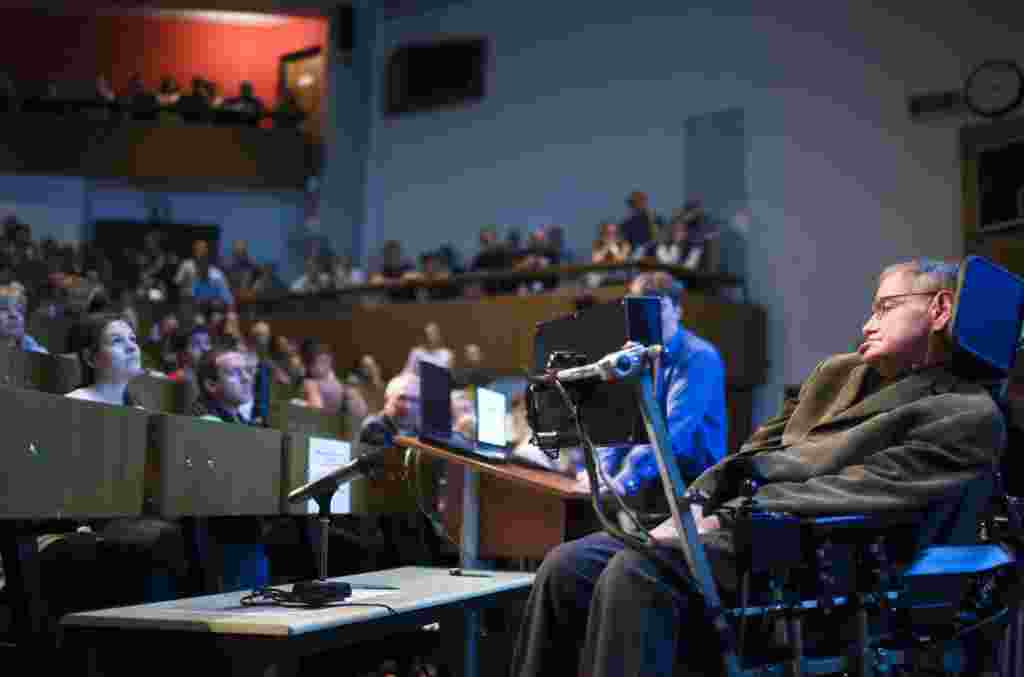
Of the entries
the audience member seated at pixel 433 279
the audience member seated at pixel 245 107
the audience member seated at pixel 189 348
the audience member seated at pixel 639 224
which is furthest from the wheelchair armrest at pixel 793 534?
the audience member seated at pixel 245 107

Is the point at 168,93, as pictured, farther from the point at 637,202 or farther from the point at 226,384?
the point at 226,384

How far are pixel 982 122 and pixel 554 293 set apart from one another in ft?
14.2

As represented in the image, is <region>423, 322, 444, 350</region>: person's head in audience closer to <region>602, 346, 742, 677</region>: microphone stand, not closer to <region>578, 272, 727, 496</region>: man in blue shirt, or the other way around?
<region>578, 272, 727, 496</region>: man in blue shirt

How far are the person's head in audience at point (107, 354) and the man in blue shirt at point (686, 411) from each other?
5.09ft

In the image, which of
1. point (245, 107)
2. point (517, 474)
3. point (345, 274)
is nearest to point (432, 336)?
point (345, 274)

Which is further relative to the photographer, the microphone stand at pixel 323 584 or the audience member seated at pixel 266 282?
the audience member seated at pixel 266 282

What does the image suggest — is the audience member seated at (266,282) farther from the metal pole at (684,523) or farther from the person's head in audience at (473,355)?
the metal pole at (684,523)

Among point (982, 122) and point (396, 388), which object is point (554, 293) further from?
point (396, 388)

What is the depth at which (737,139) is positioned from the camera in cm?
1209

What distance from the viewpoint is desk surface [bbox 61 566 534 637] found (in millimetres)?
1932

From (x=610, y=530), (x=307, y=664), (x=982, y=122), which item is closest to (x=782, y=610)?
(x=610, y=530)

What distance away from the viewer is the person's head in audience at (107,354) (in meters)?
3.69

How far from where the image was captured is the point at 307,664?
10.6 feet

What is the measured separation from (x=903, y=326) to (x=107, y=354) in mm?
2565
